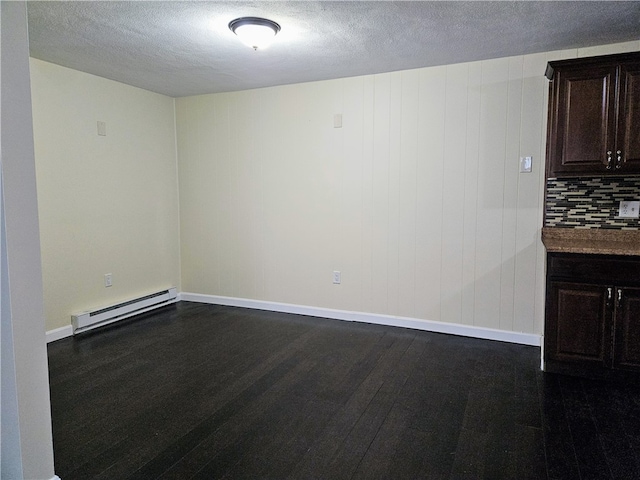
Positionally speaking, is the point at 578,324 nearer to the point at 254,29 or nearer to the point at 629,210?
the point at 629,210

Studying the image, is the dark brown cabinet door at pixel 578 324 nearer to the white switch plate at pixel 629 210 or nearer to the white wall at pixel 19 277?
the white switch plate at pixel 629 210

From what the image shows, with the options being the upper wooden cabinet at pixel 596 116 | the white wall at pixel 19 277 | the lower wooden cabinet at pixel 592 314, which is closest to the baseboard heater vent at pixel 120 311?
the white wall at pixel 19 277

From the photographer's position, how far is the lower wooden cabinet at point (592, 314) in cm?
269

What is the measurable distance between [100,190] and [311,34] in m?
2.45

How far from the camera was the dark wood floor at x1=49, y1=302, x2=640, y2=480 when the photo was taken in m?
1.99

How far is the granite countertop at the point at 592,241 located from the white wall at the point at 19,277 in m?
2.81

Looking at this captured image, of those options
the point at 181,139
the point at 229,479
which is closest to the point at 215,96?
the point at 181,139

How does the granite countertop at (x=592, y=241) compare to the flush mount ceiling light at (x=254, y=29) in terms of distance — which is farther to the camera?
the granite countertop at (x=592, y=241)

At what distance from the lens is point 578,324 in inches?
111

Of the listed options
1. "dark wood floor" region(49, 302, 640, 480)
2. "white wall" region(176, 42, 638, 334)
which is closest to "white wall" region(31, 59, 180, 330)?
"white wall" region(176, 42, 638, 334)

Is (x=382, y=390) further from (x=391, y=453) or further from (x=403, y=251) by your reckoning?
(x=403, y=251)

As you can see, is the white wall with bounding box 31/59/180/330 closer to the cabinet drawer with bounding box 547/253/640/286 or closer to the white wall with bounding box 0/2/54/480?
the white wall with bounding box 0/2/54/480

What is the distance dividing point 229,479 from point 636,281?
8.34 ft

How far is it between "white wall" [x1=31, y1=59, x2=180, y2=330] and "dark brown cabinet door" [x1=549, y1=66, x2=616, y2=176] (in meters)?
3.70
